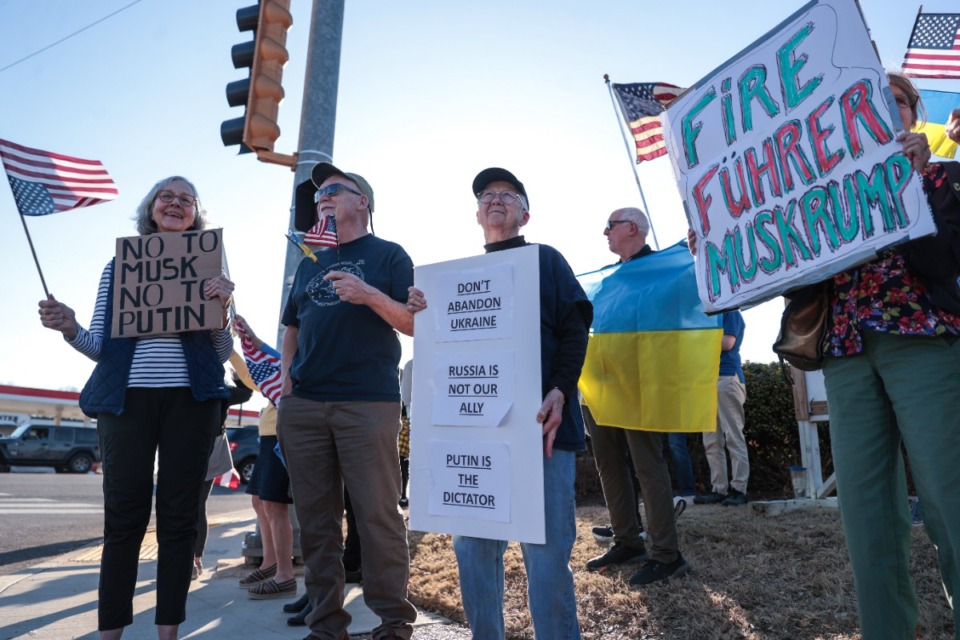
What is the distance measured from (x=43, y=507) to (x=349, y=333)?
11.5 meters

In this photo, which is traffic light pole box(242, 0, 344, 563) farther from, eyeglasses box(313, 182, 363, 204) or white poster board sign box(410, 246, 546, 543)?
white poster board sign box(410, 246, 546, 543)

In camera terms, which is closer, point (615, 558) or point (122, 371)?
point (122, 371)

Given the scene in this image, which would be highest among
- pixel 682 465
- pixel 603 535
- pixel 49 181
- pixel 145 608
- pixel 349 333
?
pixel 49 181

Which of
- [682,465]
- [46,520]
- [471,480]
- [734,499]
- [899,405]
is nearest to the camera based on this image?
[899,405]

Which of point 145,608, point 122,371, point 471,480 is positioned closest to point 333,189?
point 122,371

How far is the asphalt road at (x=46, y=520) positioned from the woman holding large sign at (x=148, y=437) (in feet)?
13.0

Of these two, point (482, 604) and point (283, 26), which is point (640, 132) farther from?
point (482, 604)

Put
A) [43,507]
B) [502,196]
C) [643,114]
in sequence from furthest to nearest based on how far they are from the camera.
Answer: [43,507] → [643,114] → [502,196]

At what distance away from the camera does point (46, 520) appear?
394 inches

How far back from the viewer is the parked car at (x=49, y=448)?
27.2 meters

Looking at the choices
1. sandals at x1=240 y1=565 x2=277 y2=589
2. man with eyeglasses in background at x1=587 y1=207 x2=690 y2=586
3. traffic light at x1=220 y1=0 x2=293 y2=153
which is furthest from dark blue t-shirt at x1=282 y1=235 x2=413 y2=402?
traffic light at x1=220 y1=0 x2=293 y2=153

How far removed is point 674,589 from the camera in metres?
3.48

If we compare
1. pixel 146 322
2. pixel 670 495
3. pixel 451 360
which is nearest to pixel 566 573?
pixel 451 360

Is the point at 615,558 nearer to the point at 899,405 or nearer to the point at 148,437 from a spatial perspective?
the point at 899,405
